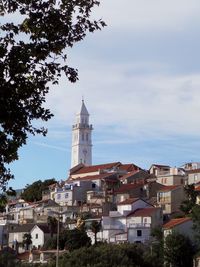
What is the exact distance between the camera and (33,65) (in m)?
8.26

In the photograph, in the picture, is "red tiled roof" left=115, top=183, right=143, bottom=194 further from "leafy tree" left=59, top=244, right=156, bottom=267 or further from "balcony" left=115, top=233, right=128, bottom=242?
"leafy tree" left=59, top=244, right=156, bottom=267

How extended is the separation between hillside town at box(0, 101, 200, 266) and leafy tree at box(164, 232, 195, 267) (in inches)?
166

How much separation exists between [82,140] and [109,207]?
7489cm

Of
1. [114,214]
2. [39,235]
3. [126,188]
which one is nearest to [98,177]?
[126,188]

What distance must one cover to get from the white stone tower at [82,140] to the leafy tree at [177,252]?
3911 inches

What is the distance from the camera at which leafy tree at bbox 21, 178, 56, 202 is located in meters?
125

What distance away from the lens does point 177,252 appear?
65438mm

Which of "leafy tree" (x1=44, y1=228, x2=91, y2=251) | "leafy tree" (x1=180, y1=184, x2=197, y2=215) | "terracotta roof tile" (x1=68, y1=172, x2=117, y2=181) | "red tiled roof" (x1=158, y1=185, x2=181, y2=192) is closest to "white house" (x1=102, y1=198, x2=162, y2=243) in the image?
"leafy tree" (x1=180, y1=184, x2=197, y2=215)

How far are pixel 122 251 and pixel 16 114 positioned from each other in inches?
1999

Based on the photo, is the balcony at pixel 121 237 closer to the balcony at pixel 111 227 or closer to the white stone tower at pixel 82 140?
the balcony at pixel 111 227

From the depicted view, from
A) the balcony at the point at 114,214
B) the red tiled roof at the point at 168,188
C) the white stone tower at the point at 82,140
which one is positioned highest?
the white stone tower at the point at 82,140

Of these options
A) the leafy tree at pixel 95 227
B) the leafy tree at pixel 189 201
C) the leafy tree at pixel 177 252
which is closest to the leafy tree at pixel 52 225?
the leafy tree at pixel 95 227

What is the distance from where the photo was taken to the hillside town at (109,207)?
80750 mm

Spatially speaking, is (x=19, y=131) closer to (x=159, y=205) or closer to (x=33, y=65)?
(x=33, y=65)
